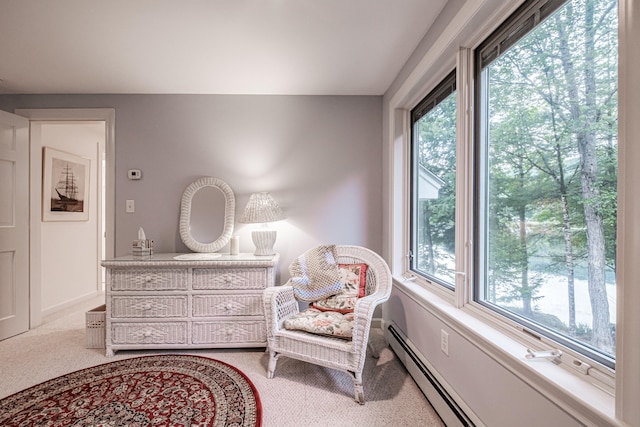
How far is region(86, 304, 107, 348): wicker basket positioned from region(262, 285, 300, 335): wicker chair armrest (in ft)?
4.80

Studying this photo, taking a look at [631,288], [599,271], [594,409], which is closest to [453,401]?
[594,409]

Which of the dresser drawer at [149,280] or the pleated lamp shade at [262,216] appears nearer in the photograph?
the dresser drawer at [149,280]

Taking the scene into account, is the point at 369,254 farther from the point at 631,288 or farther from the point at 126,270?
the point at 126,270

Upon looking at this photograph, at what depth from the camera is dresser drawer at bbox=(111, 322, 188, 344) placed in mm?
2299

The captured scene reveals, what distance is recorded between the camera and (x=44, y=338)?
2617 mm

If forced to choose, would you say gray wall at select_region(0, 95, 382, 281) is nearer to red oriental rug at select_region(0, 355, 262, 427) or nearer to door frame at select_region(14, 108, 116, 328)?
A: door frame at select_region(14, 108, 116, 328)

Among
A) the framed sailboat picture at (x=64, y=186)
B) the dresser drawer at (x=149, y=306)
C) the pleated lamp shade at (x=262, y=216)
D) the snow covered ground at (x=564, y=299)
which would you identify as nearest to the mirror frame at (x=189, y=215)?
the pleated lamp shade at (x=262, y=216)

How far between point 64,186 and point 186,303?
8.46ft

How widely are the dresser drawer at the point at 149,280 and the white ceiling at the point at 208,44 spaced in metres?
1.61

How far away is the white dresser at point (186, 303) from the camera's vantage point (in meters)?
2.30

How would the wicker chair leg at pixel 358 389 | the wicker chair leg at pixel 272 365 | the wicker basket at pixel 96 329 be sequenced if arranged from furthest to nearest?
the wicker basket at pixel 96 329, the wicker chair leg at pixel 272 365, the wicker chair leg at pixel 358 389

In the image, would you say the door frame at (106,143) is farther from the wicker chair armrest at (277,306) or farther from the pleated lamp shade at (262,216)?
the wicker chair armrest at (277,306)

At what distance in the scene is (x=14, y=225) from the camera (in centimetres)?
270

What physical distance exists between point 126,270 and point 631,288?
2.78 metres
